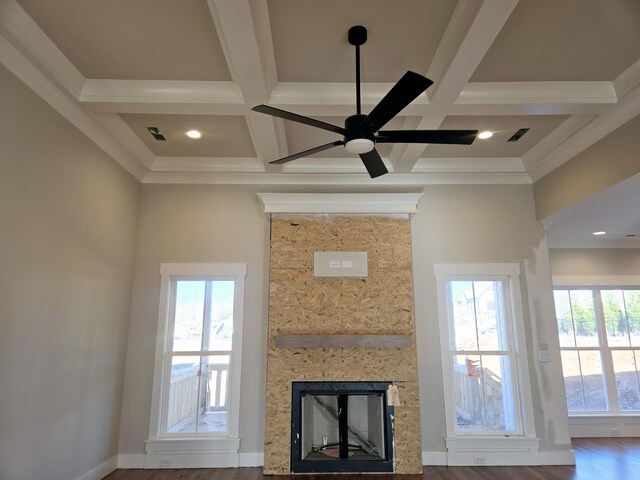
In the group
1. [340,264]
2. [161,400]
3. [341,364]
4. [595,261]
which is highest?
[595,261]

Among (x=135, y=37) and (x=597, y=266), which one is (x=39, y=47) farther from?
(x=597, y=266)

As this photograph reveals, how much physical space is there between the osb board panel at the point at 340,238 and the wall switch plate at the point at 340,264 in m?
0.07

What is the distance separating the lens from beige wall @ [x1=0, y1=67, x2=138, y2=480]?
2.84 meters

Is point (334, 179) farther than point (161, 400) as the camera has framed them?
Yes

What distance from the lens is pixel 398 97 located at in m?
2.32

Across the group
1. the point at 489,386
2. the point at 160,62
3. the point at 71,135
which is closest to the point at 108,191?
the point at 71,135

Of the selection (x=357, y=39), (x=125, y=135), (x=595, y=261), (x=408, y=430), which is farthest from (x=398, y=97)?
(x=595, y=261)

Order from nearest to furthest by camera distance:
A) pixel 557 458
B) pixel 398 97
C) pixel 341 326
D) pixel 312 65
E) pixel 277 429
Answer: pixel 398 97 < pixel 312 65 < pixel 277 429 < pixel 557 458 < pixel 341 326

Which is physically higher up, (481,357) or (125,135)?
(125,135)

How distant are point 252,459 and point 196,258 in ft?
7.74

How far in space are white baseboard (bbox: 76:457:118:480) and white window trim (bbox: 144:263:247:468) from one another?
1.06ft


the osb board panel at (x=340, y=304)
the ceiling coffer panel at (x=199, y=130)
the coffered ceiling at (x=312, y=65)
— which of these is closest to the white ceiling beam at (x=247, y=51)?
the coffered ceiling at (x=312, y=65)

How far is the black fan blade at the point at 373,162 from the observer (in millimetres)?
3100

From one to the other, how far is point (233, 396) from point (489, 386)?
9.72 ft
